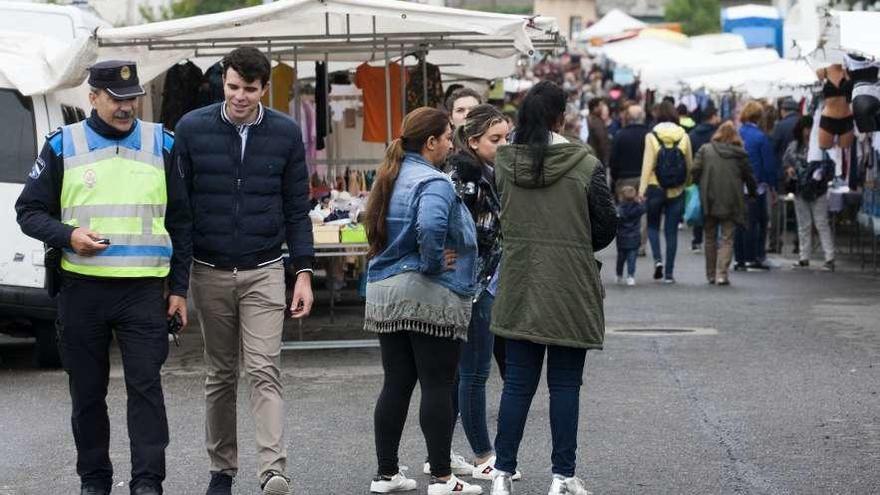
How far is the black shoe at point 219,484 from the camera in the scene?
7418mm

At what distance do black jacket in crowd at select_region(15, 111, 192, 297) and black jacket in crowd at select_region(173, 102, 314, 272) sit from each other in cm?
13

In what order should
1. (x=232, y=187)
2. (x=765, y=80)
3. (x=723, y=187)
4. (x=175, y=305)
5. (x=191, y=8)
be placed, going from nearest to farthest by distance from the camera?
(x=175, y=305)
(x=232, y=187)
(x=723, y=187)
(x=765, y=80)
(x=191, y=8)

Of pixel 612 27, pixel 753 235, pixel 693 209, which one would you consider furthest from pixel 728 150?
pixel 612 27

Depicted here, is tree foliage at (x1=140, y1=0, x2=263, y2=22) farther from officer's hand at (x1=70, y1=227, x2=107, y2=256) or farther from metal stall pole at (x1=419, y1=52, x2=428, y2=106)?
officer's hand at (x1=70, y1=227, x2=107, y2=256)

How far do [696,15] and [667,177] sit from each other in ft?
223

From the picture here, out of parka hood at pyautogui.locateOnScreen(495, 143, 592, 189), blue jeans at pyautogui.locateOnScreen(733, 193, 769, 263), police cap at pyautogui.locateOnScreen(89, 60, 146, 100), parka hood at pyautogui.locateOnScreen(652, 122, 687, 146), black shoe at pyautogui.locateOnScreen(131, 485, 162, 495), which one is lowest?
blue jeans at pyautogui.locateOnScreen(733, 193, 769, 263)

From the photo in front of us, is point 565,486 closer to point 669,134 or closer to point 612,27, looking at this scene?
point 669,134

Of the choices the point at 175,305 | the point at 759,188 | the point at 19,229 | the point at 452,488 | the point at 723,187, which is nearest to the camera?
the point at 175,305

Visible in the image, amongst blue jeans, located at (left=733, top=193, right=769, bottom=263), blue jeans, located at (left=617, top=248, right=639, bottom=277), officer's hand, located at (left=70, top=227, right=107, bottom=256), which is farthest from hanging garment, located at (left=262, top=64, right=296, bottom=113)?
officer's hand, located at (left=70, top=227, right=107, bottom=256)

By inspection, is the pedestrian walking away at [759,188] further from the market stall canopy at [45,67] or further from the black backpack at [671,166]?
the market stall canopy at [45,67]

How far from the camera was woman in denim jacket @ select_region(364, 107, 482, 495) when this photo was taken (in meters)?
7.36

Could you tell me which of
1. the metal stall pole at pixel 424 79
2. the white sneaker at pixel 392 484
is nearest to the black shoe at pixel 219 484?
the white sneaker at pixel 392 484

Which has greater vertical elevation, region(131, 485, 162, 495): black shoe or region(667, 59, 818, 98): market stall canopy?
region(667, 59, 818, 98): market stall canopy

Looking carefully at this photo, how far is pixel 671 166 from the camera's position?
1859 centimetres
